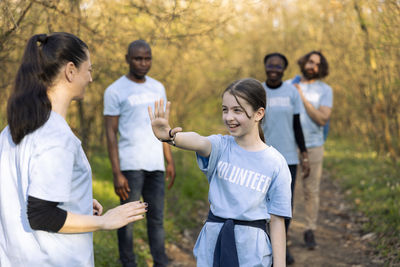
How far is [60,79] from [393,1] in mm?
4635

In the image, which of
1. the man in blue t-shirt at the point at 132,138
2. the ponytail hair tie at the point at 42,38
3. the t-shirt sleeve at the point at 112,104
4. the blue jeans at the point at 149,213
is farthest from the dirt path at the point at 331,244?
the ponytail hair tie at the point at 42,38

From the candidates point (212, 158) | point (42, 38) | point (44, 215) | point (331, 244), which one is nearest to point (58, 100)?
point (42, 38)

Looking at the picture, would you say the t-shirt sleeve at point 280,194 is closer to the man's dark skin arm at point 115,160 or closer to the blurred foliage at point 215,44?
the man's dark skin arm at point 115,160

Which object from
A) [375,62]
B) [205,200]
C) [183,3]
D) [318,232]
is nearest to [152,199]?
[183,3]

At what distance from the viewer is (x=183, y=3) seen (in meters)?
5.38

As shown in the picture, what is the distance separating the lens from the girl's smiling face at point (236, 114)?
8.36ft

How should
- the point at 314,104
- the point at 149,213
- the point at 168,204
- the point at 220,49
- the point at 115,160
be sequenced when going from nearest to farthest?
the point at 115,160
the point at 149,213
the point at 314,104
the point at 168,204
the point at 220,49

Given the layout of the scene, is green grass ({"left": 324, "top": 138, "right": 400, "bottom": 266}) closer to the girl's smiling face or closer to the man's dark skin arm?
the man's dark skin arm

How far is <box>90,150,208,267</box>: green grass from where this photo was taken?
4.95 metres

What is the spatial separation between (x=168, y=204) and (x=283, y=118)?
276 centimetres

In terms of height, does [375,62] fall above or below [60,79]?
above

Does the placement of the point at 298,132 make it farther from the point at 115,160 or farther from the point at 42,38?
the point at 42,38

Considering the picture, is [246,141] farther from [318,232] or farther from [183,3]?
[318,232]

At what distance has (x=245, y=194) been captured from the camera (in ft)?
8.22
